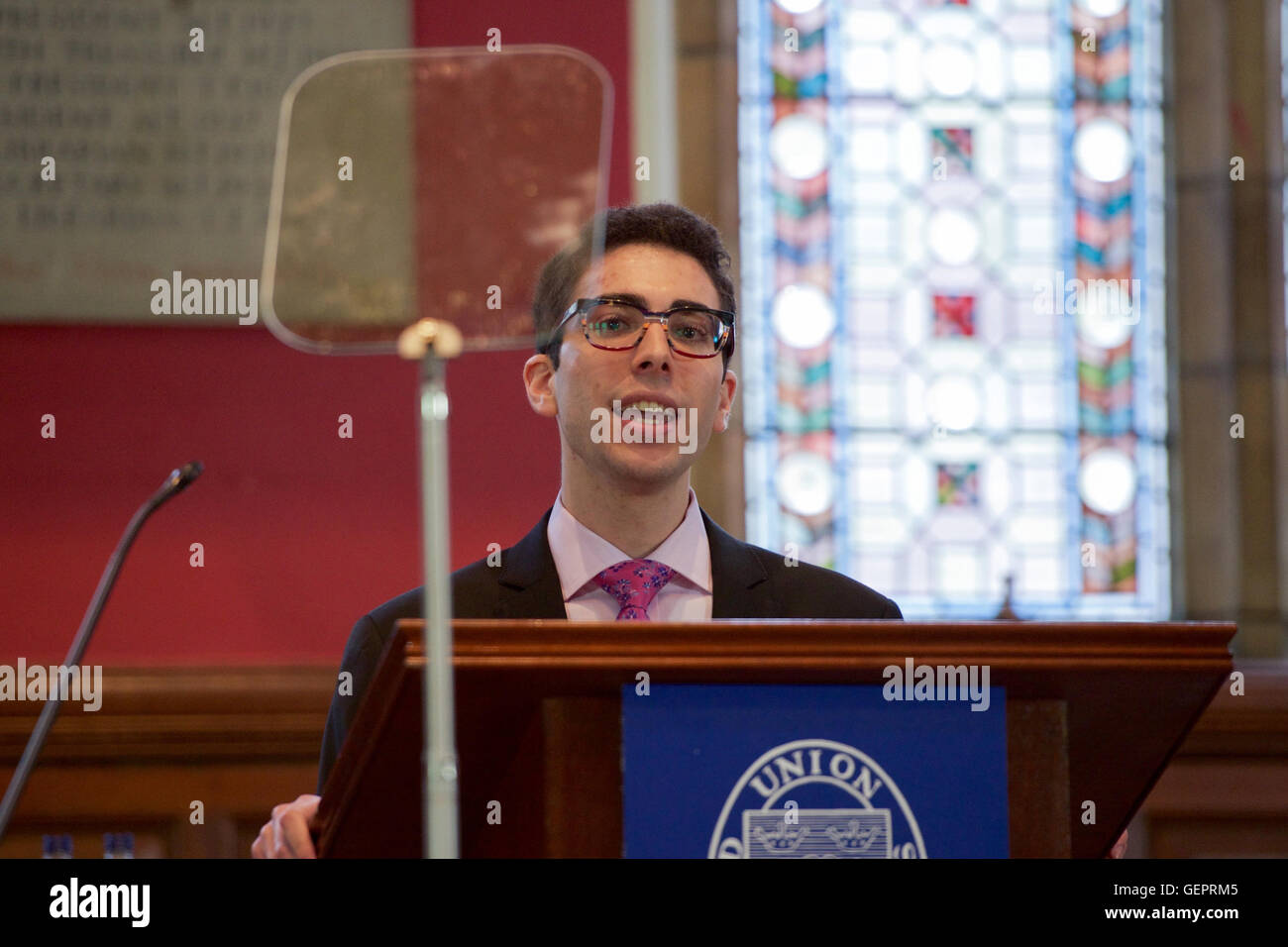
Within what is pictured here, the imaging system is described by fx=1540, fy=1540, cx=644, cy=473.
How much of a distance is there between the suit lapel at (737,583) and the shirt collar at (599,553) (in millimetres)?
16

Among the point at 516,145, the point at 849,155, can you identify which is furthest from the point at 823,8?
the point at 516,145

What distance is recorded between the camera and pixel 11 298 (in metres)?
3.16

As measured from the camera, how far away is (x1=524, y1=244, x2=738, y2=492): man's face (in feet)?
6.00

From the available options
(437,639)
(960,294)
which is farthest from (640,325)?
(960,294)

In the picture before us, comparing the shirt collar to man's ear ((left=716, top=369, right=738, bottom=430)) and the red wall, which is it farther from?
the red wall

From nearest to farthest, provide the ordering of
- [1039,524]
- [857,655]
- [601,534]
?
1. [857,655]
2. [601,534]
3. [1039,524]

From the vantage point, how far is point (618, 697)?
Result: 3.78ft

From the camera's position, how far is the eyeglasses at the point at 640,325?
1835 mm

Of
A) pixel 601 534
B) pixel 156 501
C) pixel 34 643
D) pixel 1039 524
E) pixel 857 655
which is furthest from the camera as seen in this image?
pixel 1039 524

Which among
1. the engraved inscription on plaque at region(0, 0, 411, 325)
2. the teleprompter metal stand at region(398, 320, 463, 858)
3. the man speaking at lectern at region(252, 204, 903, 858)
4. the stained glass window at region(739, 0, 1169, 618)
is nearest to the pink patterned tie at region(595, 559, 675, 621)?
the man speaking at lectern at region(252, 204, 903, 858)

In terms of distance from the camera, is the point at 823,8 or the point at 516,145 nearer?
the point at 516,145

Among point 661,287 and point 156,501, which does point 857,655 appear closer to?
point 661,287
